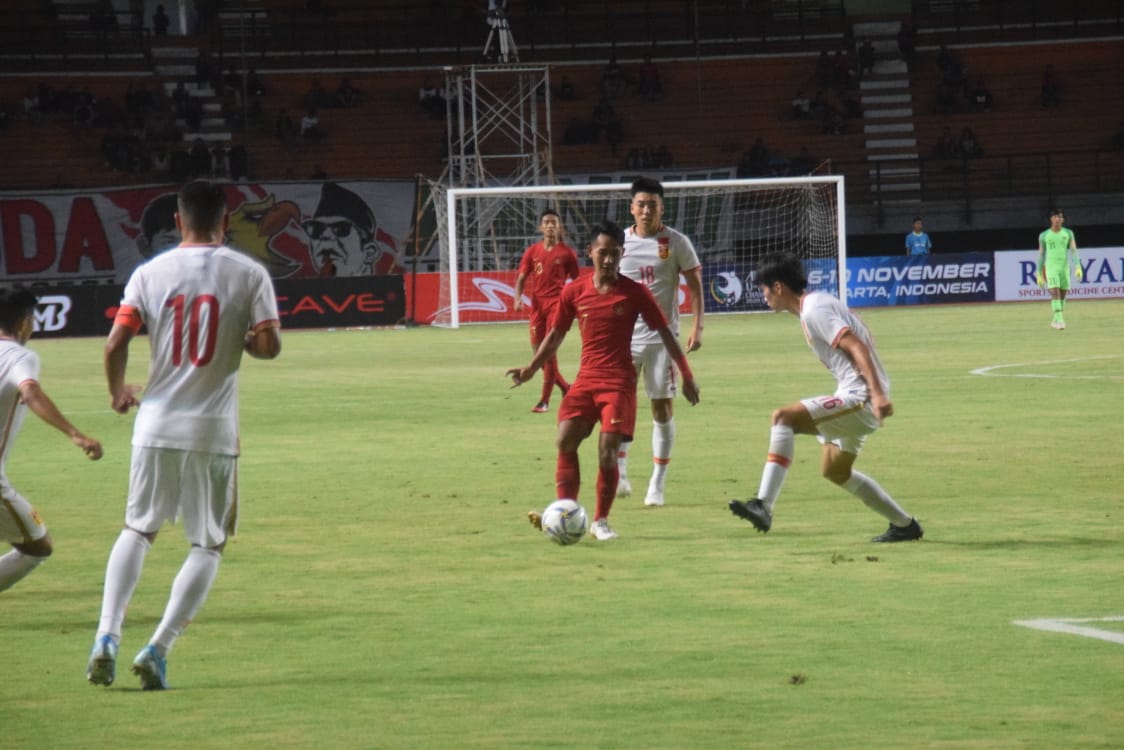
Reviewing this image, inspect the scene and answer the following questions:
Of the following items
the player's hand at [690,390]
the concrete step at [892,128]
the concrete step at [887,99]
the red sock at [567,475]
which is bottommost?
the red sock at [567,475]

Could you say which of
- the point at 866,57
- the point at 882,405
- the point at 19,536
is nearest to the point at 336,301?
the point at 866,57

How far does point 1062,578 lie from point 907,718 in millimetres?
3187

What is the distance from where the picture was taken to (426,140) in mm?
50562

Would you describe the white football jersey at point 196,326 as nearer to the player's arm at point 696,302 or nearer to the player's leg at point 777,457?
the player's leg at point 777,457

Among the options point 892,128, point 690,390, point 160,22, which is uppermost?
point 160,22

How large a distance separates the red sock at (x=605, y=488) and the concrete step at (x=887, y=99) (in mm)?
44219

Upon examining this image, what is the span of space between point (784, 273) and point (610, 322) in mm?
1134

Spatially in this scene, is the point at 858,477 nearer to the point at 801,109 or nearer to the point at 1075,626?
the point at 1075,626

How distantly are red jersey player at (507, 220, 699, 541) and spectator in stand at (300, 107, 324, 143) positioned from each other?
40050mm

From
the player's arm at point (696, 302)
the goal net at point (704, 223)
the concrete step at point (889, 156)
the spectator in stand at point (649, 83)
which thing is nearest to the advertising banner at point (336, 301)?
the goal net at point (704, 223)

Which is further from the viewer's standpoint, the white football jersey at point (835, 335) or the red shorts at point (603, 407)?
the red shorts at point (603, 407)

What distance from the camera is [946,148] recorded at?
4972cm

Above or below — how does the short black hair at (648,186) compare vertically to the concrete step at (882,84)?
below

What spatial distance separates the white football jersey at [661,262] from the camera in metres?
12.8
